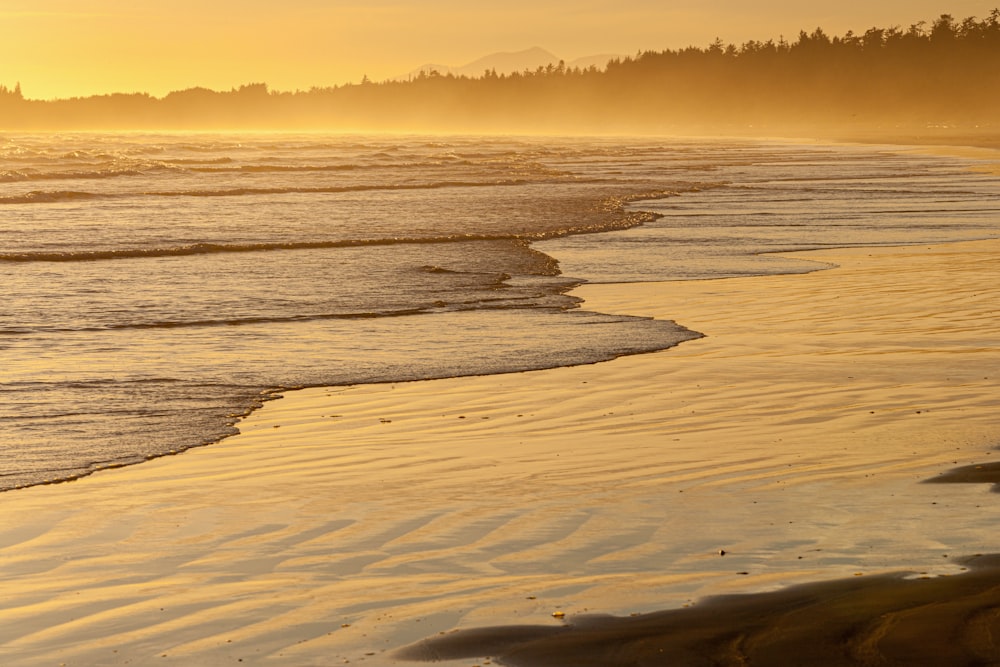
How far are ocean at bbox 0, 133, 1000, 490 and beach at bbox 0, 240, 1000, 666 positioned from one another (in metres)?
0.77

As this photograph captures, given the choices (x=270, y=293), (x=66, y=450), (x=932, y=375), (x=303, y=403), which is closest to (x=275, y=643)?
(x=66, y=450)

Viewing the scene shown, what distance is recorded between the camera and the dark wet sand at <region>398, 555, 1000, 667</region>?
393cm

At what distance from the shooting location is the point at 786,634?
4.12 m

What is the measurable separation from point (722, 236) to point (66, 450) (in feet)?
45.9

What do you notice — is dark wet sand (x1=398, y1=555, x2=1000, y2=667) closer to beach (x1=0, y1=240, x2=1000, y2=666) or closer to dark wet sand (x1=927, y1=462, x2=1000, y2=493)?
beach (x1=0, y1=240, x2=1000, y2=666)

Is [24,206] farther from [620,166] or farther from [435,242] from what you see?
[620,166]

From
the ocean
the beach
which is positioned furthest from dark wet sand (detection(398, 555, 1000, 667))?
the ocean

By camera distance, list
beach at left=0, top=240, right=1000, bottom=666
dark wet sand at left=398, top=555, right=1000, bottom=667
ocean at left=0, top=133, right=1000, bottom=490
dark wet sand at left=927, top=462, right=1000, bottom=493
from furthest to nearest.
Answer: ocean at left=0, top=133, right=1000, bottom=490, dark wet sand at left=927, top=462, right=1000, bottom=493, beach at left=0, top=240, right=1000, bottom=666, dark wet sand at left=398, top=555, right=1000, bottom=667

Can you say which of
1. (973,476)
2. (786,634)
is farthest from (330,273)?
(786,634)

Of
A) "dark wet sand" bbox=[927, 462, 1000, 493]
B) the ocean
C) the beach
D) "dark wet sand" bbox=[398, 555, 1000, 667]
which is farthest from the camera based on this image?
the ocean

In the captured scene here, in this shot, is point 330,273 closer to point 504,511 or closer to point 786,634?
point 504,511

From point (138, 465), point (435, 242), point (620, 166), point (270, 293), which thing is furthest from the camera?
point (620, 166)

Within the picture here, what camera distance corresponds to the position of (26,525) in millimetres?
5500

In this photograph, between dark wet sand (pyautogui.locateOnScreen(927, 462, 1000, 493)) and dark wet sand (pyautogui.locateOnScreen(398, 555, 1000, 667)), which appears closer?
→ dark wet sand (pyautogui.locateOnScreen(398, 555, 1000, 667))
